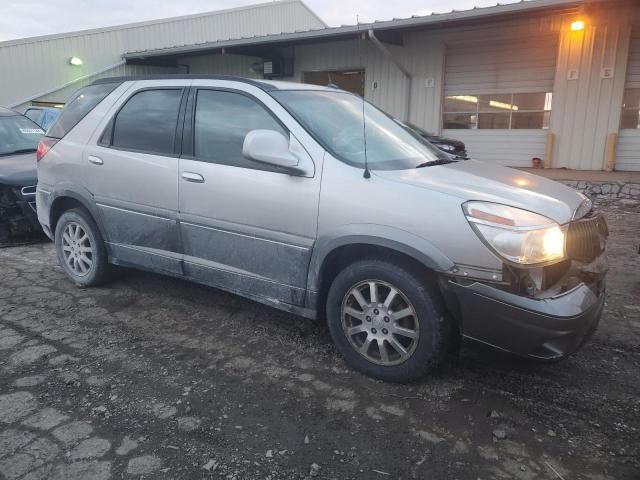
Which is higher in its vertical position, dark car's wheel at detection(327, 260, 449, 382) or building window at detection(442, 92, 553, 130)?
building window at detection(442, 92, 553, 130)

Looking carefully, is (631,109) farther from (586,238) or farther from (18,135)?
(18,135)

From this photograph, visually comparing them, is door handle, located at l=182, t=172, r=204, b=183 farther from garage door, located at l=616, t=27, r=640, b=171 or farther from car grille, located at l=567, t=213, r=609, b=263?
garage door, located at l=616, t=27, r=640, b=171

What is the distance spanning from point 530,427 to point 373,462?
90 cm

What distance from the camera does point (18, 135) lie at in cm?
736

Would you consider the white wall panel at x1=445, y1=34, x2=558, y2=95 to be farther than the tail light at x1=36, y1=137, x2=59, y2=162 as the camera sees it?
Yes

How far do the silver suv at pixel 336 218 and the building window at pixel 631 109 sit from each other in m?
8.40

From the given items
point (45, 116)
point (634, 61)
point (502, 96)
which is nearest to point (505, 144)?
point (502, 96)

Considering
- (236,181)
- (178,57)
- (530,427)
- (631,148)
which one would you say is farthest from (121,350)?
(178,57)

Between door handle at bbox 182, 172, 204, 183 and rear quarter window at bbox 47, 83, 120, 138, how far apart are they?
53.2 inches

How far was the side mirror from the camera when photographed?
3145 mm

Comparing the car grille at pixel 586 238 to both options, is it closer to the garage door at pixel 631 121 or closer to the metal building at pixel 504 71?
the metal building at pixel 504 71

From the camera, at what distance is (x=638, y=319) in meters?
4.06

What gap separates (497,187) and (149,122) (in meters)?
2.71

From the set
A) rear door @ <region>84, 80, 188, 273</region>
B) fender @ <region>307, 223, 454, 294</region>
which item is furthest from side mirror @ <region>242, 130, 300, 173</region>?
rear door @ <region>84, 80, 188, 273</region>
